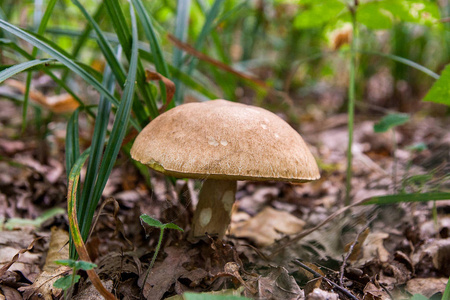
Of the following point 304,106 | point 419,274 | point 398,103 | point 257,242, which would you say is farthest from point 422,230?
point 304,106

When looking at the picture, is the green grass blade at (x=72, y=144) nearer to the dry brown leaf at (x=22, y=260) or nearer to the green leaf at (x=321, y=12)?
the dry brown leaf at (x=22, y=260)

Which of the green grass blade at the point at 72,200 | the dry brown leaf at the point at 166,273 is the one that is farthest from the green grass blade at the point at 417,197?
the green grass blade at the point at 72,200

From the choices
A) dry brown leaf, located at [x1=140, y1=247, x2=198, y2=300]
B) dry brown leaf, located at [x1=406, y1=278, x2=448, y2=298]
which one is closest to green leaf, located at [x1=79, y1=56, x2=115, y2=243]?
dry brown leaf, located at [x1=140, y1=247, x2=198, y2=300]

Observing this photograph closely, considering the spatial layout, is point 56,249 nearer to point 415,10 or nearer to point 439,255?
point 439,255

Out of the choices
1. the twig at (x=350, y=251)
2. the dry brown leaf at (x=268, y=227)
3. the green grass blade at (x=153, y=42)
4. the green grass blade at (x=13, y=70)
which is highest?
the green grass blade at (x=153, y=42)

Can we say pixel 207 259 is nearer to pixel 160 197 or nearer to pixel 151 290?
pixel 151 290

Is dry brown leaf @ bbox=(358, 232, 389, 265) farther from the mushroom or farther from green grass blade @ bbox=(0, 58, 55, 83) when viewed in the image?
green grass blade @ bbox=(0, 58, 55, 83)

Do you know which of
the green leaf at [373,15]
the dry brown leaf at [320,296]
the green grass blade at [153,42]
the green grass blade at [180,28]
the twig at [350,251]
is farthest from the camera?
the green grass blade at [180,28]
